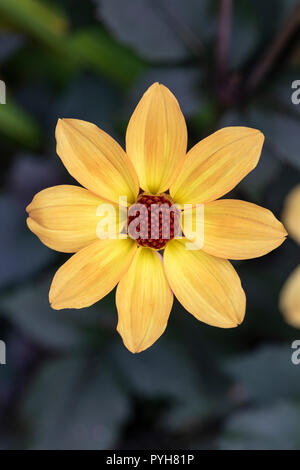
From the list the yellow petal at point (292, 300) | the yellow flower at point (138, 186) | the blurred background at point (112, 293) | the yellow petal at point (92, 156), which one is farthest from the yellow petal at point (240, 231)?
the yellow petal at point (292, 300)

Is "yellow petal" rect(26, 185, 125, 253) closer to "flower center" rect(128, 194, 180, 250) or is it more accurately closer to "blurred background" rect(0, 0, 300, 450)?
"flower center" rect(128, 194, 180, 250)

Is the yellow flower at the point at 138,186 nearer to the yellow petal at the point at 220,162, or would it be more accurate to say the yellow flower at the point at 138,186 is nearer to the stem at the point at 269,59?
the yellow petal at the point at 220,162

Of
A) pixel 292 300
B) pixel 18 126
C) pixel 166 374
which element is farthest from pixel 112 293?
pixel 18 126

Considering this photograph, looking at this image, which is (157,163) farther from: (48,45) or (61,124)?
(48,45)

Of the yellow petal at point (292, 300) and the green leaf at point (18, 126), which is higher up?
the green leaf at point (18, 126)

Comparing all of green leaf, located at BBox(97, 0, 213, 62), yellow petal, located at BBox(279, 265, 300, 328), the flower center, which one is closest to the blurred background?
green leaf, located at BBox(97, 0, 213, 62)

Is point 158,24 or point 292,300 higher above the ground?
point 158,24
